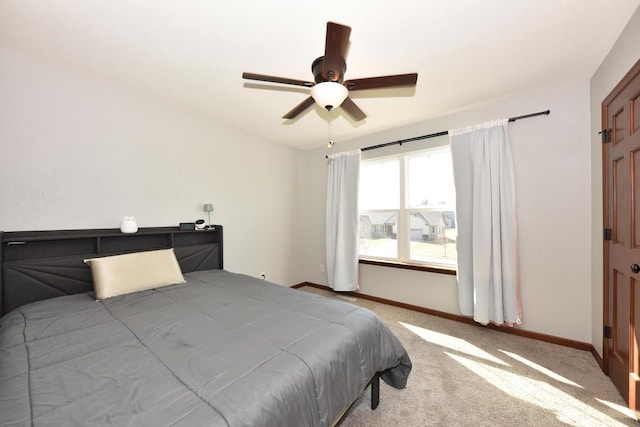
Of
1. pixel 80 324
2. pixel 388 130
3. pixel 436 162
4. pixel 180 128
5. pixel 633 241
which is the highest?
pixel 388 130

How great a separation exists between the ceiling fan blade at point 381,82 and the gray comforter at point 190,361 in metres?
1.56

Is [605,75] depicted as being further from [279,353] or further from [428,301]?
[279,353]

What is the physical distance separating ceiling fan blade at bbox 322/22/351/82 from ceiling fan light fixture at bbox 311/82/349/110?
54 mm

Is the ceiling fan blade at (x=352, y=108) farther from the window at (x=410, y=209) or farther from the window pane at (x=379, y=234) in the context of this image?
the window pane at (x=379, y=234)

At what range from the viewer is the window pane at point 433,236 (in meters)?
3.21

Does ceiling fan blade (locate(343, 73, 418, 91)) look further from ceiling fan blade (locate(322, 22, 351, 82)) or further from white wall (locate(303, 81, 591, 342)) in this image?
white wall (locate(303, 81, 591, 342))

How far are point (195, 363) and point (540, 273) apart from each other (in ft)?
10.5

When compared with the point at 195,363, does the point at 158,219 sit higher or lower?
higher

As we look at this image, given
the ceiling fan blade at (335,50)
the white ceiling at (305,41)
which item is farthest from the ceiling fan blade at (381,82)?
the white ceiling at (305,41)

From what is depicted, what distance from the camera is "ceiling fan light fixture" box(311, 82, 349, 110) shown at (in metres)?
1.61

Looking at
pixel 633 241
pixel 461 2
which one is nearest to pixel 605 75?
pixel 633 241

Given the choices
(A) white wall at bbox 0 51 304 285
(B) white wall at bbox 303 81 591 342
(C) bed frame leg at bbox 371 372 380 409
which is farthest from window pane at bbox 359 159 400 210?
(C) bed frame leg at bbox 371 372 380 409

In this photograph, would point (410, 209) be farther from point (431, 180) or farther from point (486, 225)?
point (486, 225)

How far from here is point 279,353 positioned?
3.75ft
